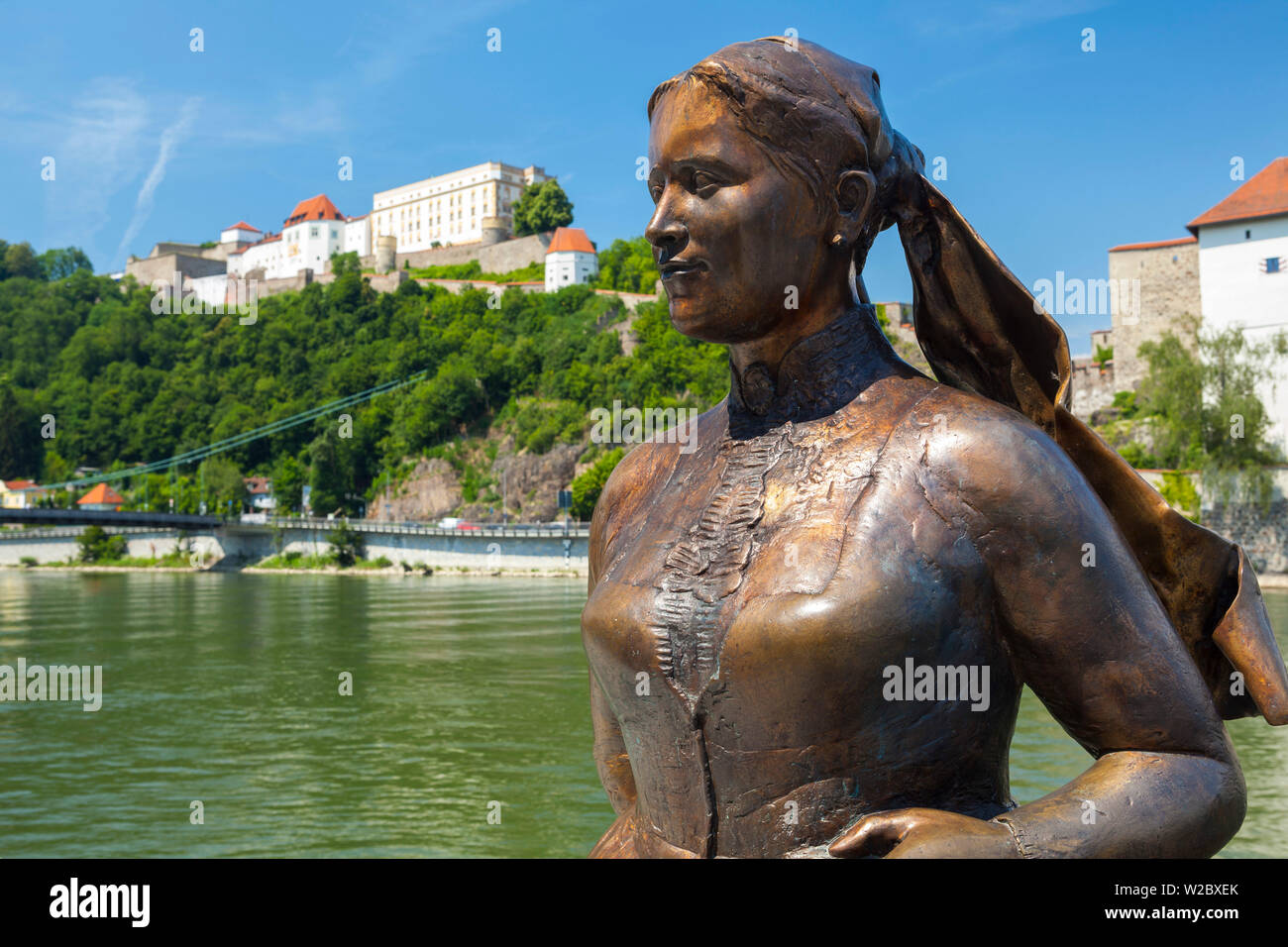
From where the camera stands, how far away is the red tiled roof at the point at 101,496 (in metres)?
90.5

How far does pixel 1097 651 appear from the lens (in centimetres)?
170

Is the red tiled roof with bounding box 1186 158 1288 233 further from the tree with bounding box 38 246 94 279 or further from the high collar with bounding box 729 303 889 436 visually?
the tree with bounding box 38 246 94 279

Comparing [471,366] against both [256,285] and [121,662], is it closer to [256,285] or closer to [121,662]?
[256,285]

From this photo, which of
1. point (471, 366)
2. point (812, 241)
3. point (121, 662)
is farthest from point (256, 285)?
point (812, 241)

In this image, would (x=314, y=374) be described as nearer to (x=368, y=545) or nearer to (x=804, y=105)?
(x=368, y=545)

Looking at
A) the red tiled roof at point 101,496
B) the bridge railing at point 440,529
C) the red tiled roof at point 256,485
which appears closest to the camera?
the bridge railing at point 440,529

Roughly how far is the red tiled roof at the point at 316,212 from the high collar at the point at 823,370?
120 meters

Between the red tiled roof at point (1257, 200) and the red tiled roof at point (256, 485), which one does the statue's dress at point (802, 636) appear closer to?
the red tiled roof at point (1257, 200)

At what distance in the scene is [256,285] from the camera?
112m

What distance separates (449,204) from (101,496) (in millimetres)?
41292

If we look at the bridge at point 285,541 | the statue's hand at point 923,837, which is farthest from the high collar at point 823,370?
the bridge at point 285,541

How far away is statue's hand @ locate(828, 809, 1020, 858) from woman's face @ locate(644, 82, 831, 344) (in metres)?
0.78

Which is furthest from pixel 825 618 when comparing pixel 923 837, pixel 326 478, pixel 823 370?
pixel 326 478

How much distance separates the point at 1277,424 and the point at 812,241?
50.9 m
